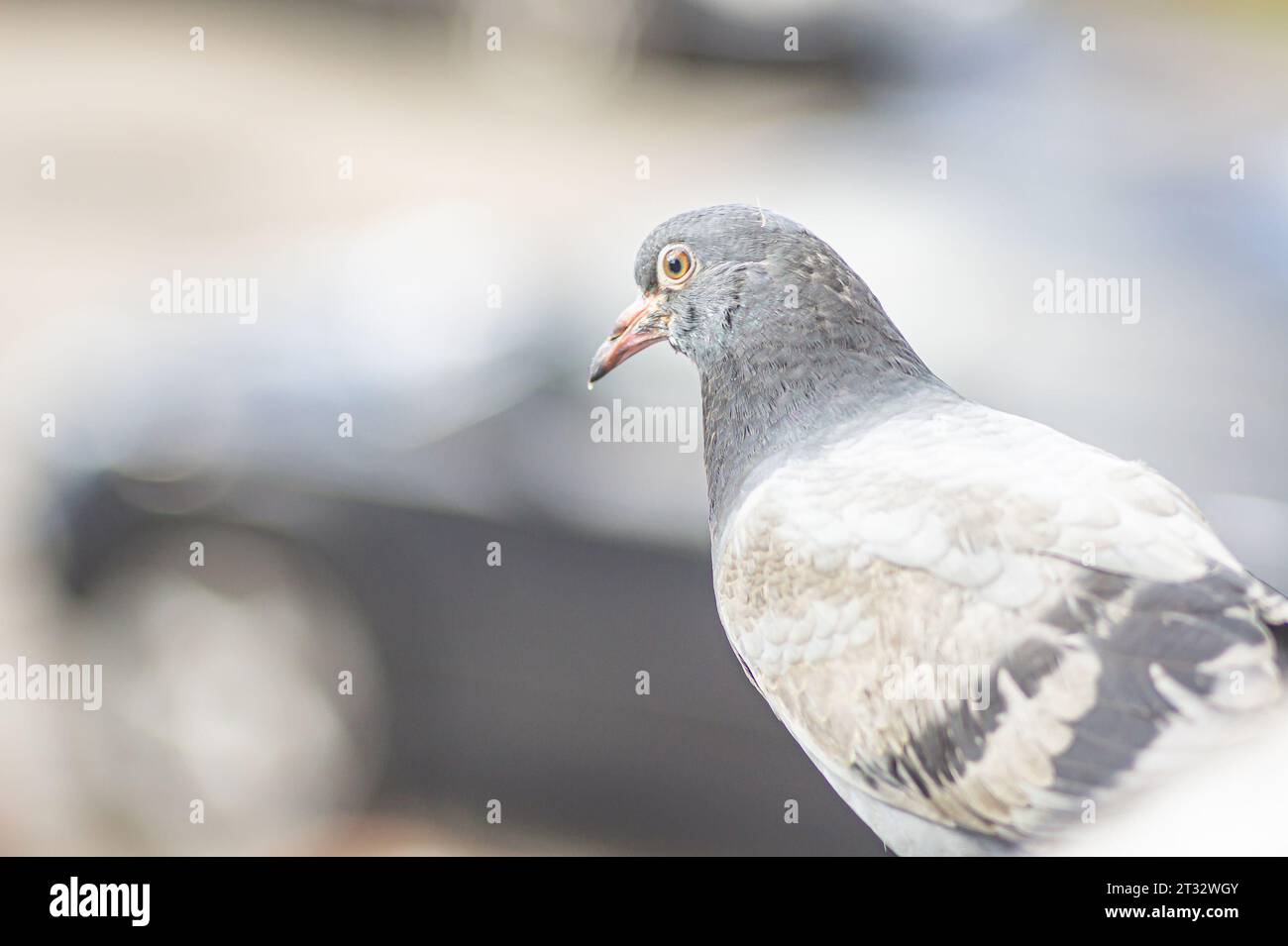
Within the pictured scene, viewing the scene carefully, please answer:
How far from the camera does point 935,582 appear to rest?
147 cm

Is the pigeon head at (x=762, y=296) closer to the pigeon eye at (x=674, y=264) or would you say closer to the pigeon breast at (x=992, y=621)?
the pigeon eye at (x=674, y=264)

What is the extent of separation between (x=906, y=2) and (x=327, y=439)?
101 inches

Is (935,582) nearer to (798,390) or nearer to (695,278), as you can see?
(798,390)

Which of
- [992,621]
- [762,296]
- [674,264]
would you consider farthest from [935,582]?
[674,264]

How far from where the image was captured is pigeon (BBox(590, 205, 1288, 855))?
4.60ft

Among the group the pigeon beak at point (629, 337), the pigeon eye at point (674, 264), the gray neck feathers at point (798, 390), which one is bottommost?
the gray neck feathers at point (798, 390)

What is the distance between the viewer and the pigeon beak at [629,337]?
6.19ft

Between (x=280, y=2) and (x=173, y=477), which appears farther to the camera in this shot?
(x=280, y=2)

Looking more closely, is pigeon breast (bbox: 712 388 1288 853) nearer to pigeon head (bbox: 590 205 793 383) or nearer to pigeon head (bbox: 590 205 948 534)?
pigeon head (bbox: 590 205 948 534)

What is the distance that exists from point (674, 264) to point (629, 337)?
14 centimetres

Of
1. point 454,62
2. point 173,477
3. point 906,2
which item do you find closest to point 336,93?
point 454,62

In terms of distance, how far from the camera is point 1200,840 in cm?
135

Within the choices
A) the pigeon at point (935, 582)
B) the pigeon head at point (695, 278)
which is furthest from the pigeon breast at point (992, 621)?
the pigeon head at point (695, 278)

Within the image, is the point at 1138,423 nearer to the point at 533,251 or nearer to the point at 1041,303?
the point at 1041,303
